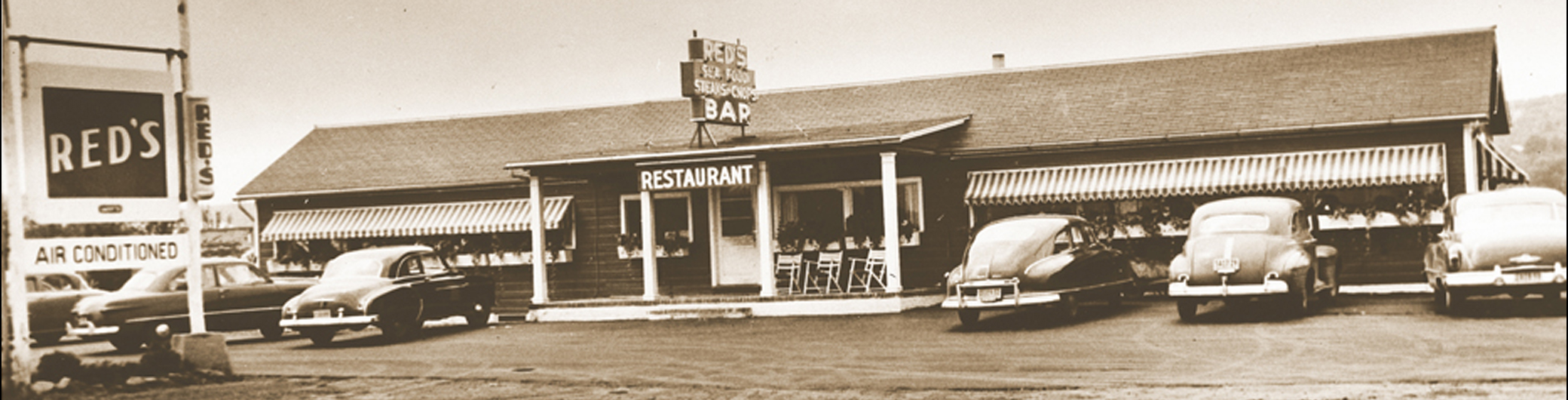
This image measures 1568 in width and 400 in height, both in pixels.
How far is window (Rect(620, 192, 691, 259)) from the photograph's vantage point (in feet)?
74.7

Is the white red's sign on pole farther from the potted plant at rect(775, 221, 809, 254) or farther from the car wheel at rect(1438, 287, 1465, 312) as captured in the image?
the potted plant at rect(775, 221, 809, 254)

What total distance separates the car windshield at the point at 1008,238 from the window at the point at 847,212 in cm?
458

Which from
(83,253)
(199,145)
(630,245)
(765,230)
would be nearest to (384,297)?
(765,230)

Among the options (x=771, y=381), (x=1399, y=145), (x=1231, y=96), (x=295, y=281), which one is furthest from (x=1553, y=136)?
(x=295, y=281)

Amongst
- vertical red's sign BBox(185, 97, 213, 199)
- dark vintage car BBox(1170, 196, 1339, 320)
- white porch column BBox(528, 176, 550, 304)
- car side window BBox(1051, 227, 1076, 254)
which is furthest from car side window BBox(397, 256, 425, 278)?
dark vintage car BBox(1170, 196, 1339, 320)

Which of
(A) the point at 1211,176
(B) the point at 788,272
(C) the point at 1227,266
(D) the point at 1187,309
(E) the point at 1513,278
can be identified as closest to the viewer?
(E) the point at 1513,278

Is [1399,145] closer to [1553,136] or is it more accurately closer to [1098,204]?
[1098,204]

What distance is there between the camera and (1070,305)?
15367 mm

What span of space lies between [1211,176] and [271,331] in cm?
1423

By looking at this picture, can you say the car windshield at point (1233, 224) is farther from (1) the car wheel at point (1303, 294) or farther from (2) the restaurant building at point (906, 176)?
(2) the restaurant building at point (906, 176)

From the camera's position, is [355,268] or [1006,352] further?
[355,268]

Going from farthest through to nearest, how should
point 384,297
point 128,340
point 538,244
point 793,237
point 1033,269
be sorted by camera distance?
point 538,244
point 793,237
point 128,340
point 384,297
point 1033,269

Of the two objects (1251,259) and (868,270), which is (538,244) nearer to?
A: (868,270)

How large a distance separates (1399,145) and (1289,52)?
11.8 ft
